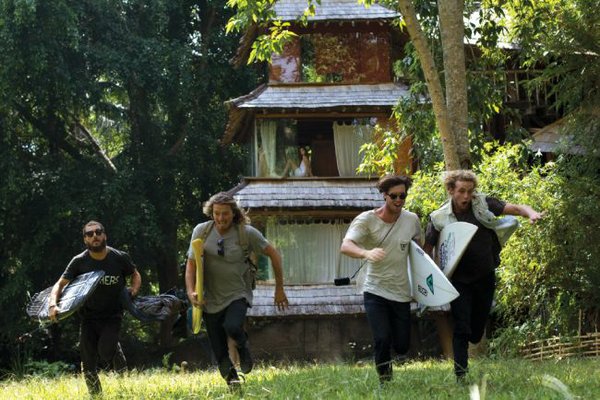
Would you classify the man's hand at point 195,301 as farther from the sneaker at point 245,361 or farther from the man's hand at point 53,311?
the man's hand at point 53,311

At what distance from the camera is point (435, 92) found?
15219 mm

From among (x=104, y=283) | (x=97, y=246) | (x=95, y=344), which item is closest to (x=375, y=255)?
(x=104, y=283)

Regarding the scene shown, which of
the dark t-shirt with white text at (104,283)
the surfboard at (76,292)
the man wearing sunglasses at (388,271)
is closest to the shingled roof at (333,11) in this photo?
the dark t-shirt with white text at (104,283)

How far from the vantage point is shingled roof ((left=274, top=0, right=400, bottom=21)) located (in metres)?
27.3

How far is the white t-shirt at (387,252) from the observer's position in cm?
877

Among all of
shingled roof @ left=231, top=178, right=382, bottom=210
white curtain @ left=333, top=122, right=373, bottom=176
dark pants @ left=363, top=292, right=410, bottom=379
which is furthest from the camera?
white curtain @ left=333, top=122, right=373, bottom=176

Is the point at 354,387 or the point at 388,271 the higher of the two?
the point at 388,271

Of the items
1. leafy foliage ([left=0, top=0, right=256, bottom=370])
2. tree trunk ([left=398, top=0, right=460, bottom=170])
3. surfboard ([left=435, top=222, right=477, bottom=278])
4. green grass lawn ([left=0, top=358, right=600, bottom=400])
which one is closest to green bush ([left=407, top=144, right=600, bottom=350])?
tree trunk ([left=398, top=0, right=460, bottom=170])

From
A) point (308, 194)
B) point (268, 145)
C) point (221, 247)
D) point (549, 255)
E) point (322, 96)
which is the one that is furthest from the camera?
point (268, 145)

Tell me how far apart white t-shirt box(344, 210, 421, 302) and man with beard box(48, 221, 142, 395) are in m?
2.51

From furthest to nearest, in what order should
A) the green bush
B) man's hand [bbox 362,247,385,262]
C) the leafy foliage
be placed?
the leafy foliage, the green bush, man's hand [bbox 362,247,385,262]

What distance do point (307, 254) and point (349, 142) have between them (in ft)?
10.5

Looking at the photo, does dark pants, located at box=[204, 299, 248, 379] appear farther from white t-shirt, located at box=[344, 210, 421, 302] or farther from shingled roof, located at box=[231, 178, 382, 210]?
shingled roof, located at box=[231, 178, 382, 210]

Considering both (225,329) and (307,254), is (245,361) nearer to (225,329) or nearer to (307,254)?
(225,329)
